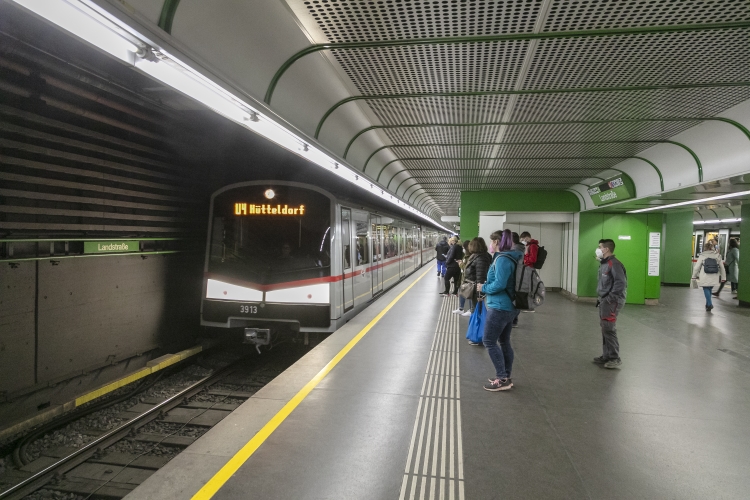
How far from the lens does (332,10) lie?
2.74m

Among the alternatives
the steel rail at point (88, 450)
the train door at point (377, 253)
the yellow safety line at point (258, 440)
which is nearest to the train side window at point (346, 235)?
the train door at point (377, 253)

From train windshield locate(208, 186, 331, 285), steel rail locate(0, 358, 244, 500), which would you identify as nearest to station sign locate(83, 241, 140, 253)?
train windshield locate(208, 186, 331, 285)

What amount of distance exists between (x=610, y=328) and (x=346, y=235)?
4.00 metres

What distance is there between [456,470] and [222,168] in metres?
6.77

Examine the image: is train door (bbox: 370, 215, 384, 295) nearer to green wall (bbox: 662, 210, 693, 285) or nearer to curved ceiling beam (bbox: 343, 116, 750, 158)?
curved ceiling beam (bbox: 343, 116, 750, 158)

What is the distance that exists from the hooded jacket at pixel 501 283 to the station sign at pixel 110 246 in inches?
193

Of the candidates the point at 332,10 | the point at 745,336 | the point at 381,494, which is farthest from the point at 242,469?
the point at 745,336

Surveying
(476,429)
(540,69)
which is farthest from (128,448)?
(540,69)

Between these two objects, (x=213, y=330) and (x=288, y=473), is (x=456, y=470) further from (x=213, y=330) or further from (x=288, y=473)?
(x=213, y=330)

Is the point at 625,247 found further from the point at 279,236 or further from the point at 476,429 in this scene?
the point at 476,429

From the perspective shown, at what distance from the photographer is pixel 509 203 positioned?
11031 millimetres

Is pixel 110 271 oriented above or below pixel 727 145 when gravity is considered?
below

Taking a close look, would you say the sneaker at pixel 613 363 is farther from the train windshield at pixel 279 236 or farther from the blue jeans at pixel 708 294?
the blue jeans at pixel 708 294

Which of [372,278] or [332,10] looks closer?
[332,10]
